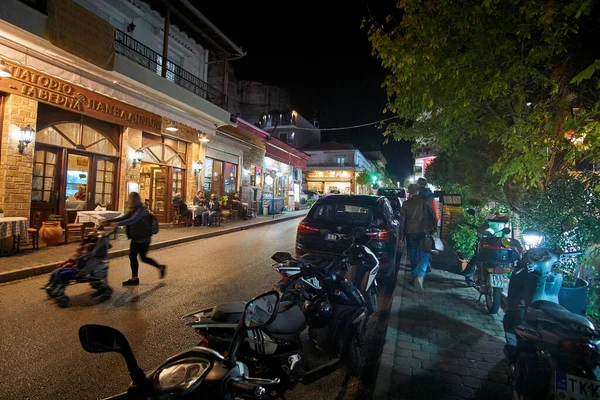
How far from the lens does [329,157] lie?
53.6 metres

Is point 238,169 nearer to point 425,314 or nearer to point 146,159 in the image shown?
point 146,159

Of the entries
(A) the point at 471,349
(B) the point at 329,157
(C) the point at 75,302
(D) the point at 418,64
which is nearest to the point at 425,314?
(A) the point at 471,349

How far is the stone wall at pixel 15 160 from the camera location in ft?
28.1

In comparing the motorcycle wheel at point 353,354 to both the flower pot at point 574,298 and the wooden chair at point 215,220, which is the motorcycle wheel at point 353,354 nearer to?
the flower pot at point 574,298

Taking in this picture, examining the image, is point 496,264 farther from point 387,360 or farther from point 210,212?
point 210,212

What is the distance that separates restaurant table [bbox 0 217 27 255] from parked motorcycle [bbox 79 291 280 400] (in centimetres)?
834

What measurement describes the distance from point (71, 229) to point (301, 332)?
9.77 metres

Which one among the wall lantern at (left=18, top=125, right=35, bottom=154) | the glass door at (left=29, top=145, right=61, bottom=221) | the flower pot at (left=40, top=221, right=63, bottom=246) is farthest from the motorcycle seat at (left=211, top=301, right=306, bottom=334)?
the glass door at (left=29, top=145, right=61, bottom=221)

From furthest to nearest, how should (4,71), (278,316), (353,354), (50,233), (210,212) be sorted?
(210,212) < (50,233) < (4,71) < (353,354) < (278,316)

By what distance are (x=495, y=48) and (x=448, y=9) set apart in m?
0.87

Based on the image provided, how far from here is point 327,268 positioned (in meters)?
3.41

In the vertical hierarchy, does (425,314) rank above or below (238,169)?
below

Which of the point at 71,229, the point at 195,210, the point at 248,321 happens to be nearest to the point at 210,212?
the point at 195,210

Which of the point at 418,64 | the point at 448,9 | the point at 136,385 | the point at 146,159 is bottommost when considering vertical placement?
the point at 136,385
